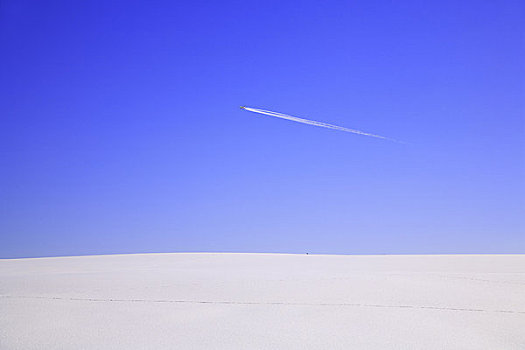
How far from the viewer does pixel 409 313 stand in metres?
6.57

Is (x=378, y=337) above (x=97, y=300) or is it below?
below

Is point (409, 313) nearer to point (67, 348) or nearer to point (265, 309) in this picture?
point (265, 309)

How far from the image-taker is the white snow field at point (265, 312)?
5562 mm

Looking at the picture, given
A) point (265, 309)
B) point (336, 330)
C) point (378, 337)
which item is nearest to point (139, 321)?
point (265, 309)

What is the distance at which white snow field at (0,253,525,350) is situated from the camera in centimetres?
556

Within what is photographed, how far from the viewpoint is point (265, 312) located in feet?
21.8

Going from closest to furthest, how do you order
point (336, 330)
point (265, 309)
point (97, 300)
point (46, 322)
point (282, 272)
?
point (336, 330)
point (46, 322)
point (265, 309)
point (97, 300)
point (282, 272)

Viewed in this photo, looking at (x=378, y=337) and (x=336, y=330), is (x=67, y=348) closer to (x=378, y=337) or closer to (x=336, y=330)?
(x=336, y=330)

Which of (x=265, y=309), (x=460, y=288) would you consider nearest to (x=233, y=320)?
(x=265, y=309)

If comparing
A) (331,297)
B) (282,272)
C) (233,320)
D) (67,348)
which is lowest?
(67,348)

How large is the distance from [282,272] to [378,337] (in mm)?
5149

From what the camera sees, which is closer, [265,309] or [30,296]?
[265,309]

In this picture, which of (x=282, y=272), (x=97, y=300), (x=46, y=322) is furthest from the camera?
(x=282, y=272)

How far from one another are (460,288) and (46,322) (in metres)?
6.93
